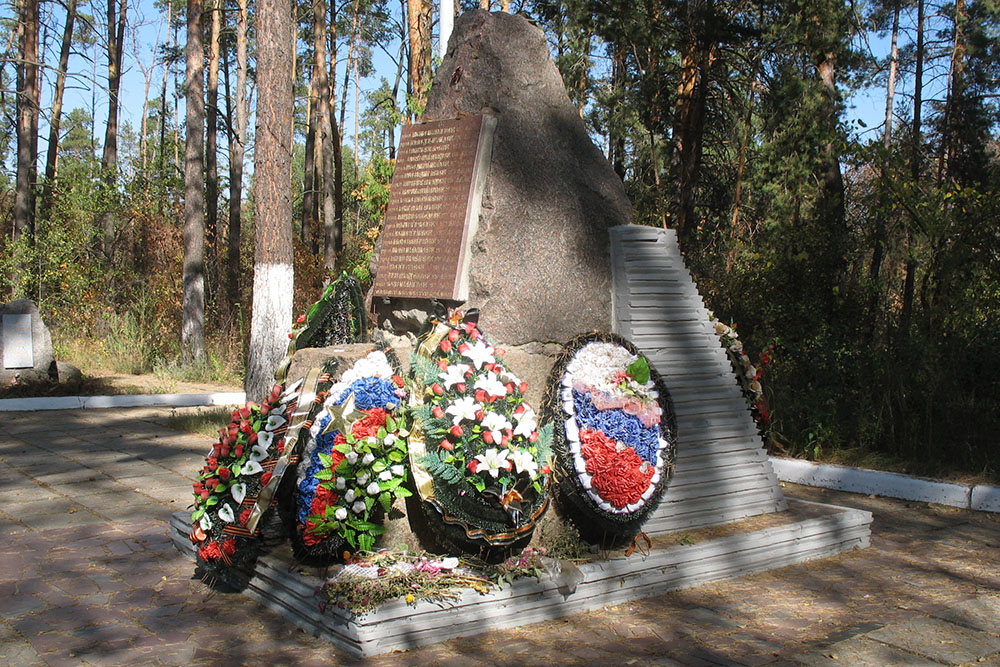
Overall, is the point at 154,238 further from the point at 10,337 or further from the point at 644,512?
the point at 644,512

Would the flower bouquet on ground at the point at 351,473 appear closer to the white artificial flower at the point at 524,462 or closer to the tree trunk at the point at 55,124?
the white artificial flower at the point at 524,462

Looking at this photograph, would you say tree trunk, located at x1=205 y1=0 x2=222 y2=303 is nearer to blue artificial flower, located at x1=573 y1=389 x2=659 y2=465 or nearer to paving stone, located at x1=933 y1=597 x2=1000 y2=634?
blue artificial flower, located at x1=573 y1=389 x2=659 y2=465

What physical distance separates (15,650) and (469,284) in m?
2.67

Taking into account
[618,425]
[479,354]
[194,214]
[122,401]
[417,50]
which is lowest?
[122,401]

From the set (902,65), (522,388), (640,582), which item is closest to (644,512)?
(640,582)

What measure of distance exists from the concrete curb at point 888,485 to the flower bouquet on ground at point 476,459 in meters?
3.92

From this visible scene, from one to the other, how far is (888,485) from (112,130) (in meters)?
21.0

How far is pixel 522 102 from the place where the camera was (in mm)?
4984

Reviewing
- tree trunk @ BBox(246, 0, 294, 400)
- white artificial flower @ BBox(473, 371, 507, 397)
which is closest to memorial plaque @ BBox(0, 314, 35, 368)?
tree trunk @ BBox(246, 0, 294, 400)

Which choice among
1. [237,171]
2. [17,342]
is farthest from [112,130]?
[17,342]

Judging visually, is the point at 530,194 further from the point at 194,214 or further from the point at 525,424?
the point at 194,214

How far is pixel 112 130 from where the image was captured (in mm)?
21922

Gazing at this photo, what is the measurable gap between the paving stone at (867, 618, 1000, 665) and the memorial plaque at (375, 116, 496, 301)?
2.60 m

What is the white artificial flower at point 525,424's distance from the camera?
3901 mm
